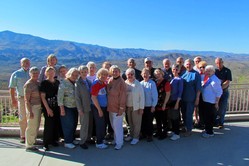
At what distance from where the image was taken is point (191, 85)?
532 cm

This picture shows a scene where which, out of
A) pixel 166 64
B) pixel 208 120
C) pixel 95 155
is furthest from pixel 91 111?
pixel 208 120

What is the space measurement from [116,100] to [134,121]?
0.64m

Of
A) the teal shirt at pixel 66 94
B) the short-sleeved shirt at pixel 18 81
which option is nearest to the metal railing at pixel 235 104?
the short-sleeved shirt at pixel 18 81

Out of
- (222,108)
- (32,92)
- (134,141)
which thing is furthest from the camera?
(222,108)

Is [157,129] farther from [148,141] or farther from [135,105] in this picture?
[135,105]

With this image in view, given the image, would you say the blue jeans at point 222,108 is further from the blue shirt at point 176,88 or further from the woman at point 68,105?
the woman at point 68,105

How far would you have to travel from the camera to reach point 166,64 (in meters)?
5.65

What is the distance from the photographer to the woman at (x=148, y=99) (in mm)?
5086

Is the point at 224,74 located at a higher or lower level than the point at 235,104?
higher

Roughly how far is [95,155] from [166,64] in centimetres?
244

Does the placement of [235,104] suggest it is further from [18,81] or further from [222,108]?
[18,81]

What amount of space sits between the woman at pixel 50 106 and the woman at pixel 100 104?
2.33 ft

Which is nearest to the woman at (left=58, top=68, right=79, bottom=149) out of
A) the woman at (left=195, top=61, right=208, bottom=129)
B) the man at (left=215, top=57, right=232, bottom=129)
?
the woman at (left=195, top=61, right=208, bottom=129)

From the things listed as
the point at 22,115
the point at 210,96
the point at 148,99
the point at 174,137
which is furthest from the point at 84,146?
the point at 210,96
